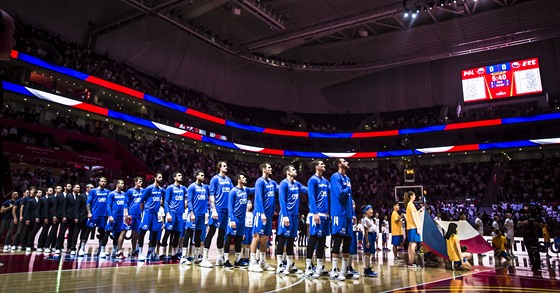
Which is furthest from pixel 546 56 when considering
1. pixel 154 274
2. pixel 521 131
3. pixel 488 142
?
pixel 154 274

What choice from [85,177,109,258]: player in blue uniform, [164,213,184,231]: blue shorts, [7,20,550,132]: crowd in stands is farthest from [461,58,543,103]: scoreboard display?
[85,177,109,258]: player in blue uniform

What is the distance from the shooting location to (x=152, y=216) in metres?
8.95

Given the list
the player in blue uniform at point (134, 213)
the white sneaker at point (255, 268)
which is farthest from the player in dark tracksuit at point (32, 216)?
the white sneaker at point (255, 268)

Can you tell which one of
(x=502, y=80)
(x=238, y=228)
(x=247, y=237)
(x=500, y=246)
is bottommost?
(x=500, y=246)

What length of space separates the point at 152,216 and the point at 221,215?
1.89 metres

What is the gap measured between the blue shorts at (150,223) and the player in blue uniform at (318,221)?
13.5 ft

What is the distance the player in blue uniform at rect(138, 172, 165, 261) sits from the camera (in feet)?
29.1

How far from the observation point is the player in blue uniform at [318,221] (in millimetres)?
6500

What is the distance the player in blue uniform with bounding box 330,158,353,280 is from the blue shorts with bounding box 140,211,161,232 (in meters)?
4.57

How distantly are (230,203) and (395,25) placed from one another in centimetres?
2597

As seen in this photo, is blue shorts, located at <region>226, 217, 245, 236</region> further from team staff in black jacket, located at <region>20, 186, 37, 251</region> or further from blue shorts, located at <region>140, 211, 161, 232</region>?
team staff in black jacket, located at <region>20, 186, 37, 251</region>

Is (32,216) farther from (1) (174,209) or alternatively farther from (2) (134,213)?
(1) (174,209)

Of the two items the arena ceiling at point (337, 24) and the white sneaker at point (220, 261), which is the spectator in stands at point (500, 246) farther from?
the arena ceiling at point (337, 24)

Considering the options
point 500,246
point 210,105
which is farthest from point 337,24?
point 500,246
